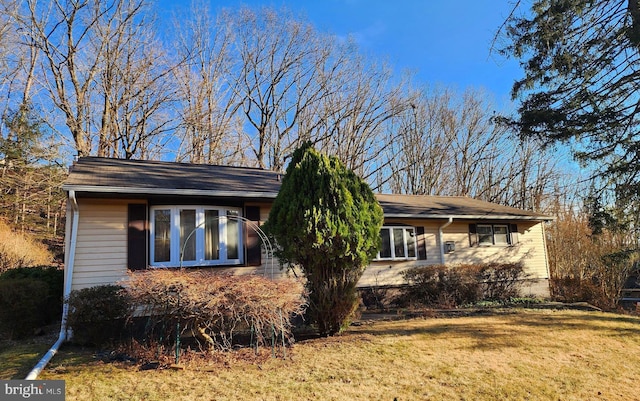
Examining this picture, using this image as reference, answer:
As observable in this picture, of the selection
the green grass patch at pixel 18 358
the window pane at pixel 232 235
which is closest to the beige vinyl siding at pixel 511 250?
the window pane at pixel 232 235

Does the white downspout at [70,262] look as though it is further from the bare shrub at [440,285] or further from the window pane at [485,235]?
the window pane at [485,235]

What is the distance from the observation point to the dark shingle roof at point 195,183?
7.94 m

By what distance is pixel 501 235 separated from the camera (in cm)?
1449

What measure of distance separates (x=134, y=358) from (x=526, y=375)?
5754mm

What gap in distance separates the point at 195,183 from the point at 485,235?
10.5 m

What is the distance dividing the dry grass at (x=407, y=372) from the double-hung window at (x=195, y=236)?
269 cm

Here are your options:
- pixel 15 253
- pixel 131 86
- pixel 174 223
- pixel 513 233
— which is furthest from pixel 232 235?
pixel 131 86

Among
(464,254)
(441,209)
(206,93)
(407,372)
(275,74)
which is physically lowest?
(407,372)

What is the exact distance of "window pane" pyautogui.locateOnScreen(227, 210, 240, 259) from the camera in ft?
29.2

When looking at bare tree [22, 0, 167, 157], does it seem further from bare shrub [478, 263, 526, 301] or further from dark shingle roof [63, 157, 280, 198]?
bare shrub [478, 263, 526, 301]

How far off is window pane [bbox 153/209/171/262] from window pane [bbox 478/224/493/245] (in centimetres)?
1073

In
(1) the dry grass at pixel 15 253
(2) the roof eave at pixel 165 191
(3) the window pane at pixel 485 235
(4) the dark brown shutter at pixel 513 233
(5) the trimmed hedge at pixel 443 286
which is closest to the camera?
(2) the roof eave at pixel 165 191

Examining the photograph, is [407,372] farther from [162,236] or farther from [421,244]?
[421,244]

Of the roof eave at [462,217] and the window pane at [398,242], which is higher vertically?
the roof eave at [462,217]
